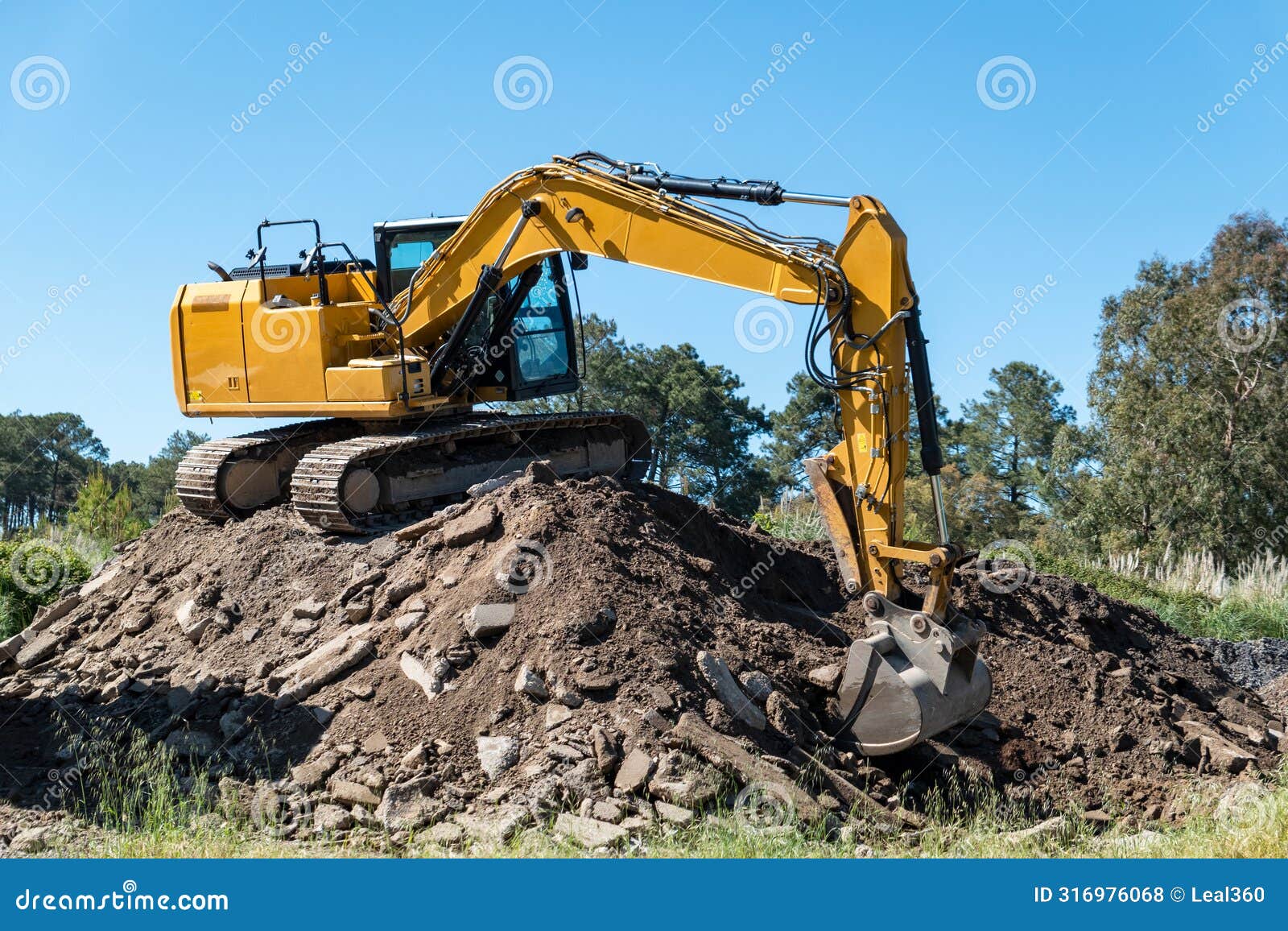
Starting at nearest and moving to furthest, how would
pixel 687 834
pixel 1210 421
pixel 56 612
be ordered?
pixel 687 834 → pixel 56 612 → pixel 1210 421

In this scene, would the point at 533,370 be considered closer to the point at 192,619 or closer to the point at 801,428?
the point at 192,619

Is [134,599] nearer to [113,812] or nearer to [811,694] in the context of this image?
[113,812]

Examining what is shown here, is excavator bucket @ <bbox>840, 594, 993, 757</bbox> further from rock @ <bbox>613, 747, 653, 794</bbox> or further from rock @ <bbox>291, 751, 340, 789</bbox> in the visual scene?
rock @ <bbox>291, 751, 340, 789</bbox>

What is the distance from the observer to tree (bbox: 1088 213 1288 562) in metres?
27.4

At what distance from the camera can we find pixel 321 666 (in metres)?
8.16

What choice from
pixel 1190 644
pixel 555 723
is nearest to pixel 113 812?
pixel 555 723

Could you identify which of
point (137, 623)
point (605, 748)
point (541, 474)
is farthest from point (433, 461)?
point (605, 748)

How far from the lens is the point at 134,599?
10812 mm

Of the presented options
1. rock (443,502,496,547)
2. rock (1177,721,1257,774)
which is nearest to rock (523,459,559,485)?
rock (443,502,496,547)

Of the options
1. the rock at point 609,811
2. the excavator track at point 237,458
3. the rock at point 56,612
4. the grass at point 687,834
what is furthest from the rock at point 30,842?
the excavator track at point 237,458

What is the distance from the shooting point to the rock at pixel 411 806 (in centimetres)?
656

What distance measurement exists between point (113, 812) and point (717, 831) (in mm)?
3593

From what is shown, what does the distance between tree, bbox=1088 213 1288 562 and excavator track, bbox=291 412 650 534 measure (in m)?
18.2

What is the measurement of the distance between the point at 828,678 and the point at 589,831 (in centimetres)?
228
